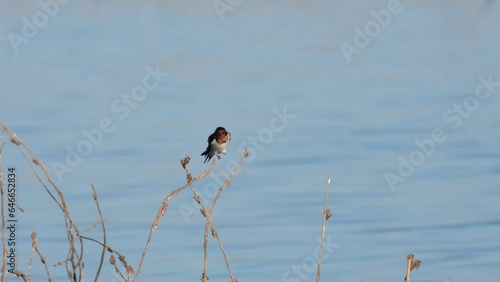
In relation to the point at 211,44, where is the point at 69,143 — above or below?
below

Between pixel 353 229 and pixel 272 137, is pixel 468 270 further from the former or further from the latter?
pixel 272 137

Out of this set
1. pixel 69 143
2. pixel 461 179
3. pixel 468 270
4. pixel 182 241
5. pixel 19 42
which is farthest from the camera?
pixel 19 42

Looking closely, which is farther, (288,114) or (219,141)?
(288,114)

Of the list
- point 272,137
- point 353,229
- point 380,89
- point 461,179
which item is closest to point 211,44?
point 380,89

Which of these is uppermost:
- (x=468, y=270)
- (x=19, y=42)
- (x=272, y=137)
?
(x=19, y=42)

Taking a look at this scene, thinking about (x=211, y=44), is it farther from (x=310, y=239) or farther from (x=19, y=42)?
(x=310, y=239)

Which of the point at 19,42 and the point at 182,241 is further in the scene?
the point at 19,42

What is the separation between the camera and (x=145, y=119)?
1362 cm

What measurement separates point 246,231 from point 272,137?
11.5 feet

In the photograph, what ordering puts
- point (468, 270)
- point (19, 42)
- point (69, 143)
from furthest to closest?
1. point (19, 42)
2. point (69, 143)
3. point (468, 270)

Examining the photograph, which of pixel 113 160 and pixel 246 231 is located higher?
pixel 113 160

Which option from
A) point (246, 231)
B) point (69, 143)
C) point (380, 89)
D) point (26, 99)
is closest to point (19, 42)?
point (26, 99)

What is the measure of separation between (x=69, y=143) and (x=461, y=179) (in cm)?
369

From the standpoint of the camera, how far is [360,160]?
11.4 m
